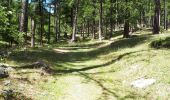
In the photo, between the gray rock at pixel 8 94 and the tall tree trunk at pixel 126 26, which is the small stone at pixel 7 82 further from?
the tall tree trunk at pixel 126 26

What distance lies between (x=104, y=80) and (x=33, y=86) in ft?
14.4

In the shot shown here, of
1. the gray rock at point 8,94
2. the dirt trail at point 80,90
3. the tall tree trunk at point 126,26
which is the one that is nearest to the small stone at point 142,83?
the dirt trail at point 80,90

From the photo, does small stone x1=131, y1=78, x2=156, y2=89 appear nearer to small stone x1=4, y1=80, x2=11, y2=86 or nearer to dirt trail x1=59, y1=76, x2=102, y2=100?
dirt trail x1=59, y1=76, x2=102, y2=100

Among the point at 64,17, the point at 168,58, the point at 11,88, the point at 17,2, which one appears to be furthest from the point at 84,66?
the point at 64,17

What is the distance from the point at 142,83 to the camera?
676 inches

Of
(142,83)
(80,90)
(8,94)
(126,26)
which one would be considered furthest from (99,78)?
(126,26)

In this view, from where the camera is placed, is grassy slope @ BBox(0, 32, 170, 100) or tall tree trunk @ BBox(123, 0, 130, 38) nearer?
grassy slope @ BBox(0, 32, 170, 100)

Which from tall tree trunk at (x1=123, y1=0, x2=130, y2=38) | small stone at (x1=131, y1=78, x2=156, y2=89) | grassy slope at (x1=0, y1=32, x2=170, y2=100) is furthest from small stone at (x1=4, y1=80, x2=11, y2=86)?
tall tree trunk at (x1=123, y1=0, x2=130, y2=38)

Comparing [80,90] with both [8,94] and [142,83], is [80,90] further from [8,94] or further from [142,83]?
[8,94]

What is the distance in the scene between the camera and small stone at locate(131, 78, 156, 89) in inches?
663

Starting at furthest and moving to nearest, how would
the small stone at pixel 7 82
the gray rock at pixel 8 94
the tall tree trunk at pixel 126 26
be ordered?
the tall tree trunk at pixel 126 26 → the small stone at pixel 7 82 → the gray rock at pixel 8 94

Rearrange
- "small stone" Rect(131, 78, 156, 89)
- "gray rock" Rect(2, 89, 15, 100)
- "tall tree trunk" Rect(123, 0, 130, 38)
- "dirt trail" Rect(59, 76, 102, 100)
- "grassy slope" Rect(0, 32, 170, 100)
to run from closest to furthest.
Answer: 1. "gray rock" Rect(2, 89, 15, 100)
2. "dirt trail" Rect(59, 76, 102, 100)
3. "grassy slope" Rect(0, 32, 170, 100)
4. "small stone" Rect(131, 78, 156, 89)
5. "tall tree trunk" Rect(123, 0, 130, 38)

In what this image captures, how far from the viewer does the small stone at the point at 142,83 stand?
55.2 ft

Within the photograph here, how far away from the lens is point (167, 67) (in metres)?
18.7
